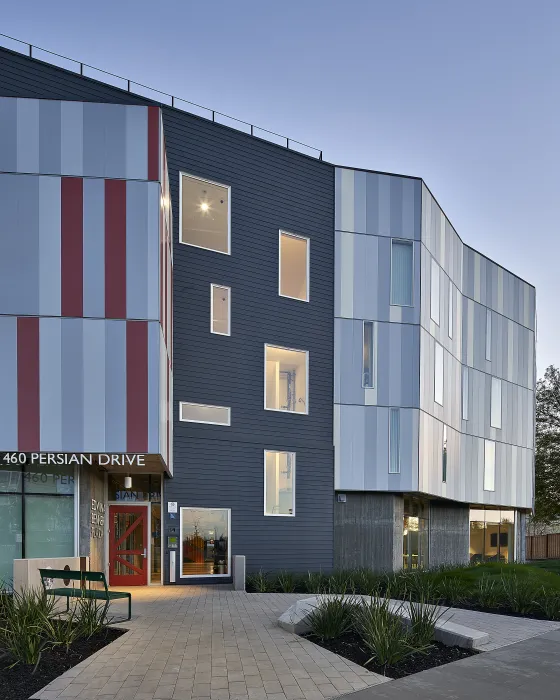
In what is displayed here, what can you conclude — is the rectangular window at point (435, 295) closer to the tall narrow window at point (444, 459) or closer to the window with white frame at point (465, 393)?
the tall narrow window at point (444, 459)

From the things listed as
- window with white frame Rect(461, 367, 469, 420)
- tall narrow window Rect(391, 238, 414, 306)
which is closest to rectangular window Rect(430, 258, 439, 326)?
tall narrow window Rect(391, 238, 414, 306)

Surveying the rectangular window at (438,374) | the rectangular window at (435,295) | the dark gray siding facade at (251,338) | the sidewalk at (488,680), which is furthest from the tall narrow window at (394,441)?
the sidewalk at (488,680)

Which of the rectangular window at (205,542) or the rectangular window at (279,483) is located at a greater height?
the rectangular window at (279,483)

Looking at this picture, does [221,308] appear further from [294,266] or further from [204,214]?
[294,266]

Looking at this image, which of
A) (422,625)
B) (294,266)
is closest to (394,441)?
(294,266)

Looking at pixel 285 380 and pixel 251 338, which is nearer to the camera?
pixel 251 338

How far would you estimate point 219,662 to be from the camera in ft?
28.5

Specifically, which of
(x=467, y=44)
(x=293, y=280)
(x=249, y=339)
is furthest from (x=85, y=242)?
(x=467, y=44)

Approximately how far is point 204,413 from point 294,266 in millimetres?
5605

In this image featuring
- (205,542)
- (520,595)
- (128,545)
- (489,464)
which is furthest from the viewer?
(489,464)

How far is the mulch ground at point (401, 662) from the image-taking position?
839 centimetres

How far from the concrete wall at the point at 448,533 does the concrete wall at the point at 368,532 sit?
12.1ft

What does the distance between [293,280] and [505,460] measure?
14.7 meters

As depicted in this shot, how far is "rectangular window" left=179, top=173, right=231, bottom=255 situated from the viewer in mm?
20969
